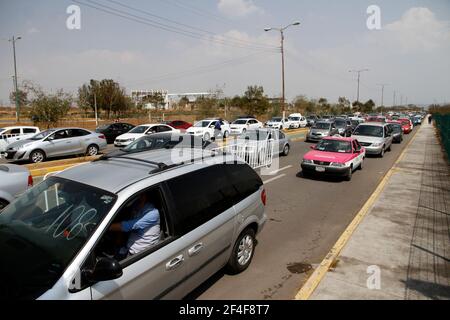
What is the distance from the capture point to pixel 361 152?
42.7 ft

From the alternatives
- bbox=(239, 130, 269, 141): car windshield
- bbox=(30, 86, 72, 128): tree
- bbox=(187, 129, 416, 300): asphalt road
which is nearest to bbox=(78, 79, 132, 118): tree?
bbox=(30, 86, 72, 128): tree

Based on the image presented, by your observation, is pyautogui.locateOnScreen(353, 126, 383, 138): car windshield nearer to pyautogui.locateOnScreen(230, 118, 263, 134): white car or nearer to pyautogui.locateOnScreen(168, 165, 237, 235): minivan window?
pyautogui.locateOnScreen(230, 118, 263, 134): white car

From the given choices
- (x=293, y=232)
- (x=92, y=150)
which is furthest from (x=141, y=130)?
(x=293, y=232)

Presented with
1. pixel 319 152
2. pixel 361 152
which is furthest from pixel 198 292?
pixel 361 152

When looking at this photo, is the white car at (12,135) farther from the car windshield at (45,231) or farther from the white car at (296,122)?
the white car at (296,122)

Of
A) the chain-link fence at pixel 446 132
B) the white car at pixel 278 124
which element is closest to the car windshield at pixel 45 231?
the chain-link fence at pixel 446 132

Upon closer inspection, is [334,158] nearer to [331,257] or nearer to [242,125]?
[331,257]

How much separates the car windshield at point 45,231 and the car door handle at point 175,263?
2.88ft

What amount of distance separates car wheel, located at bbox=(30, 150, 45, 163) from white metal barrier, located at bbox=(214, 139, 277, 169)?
330 inches

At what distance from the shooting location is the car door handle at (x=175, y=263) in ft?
10.8

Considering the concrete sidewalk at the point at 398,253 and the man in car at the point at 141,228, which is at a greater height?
the man in car at the point at 141,228

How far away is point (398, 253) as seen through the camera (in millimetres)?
5582

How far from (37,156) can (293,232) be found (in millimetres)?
12462

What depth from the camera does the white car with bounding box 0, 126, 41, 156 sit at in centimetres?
1553
